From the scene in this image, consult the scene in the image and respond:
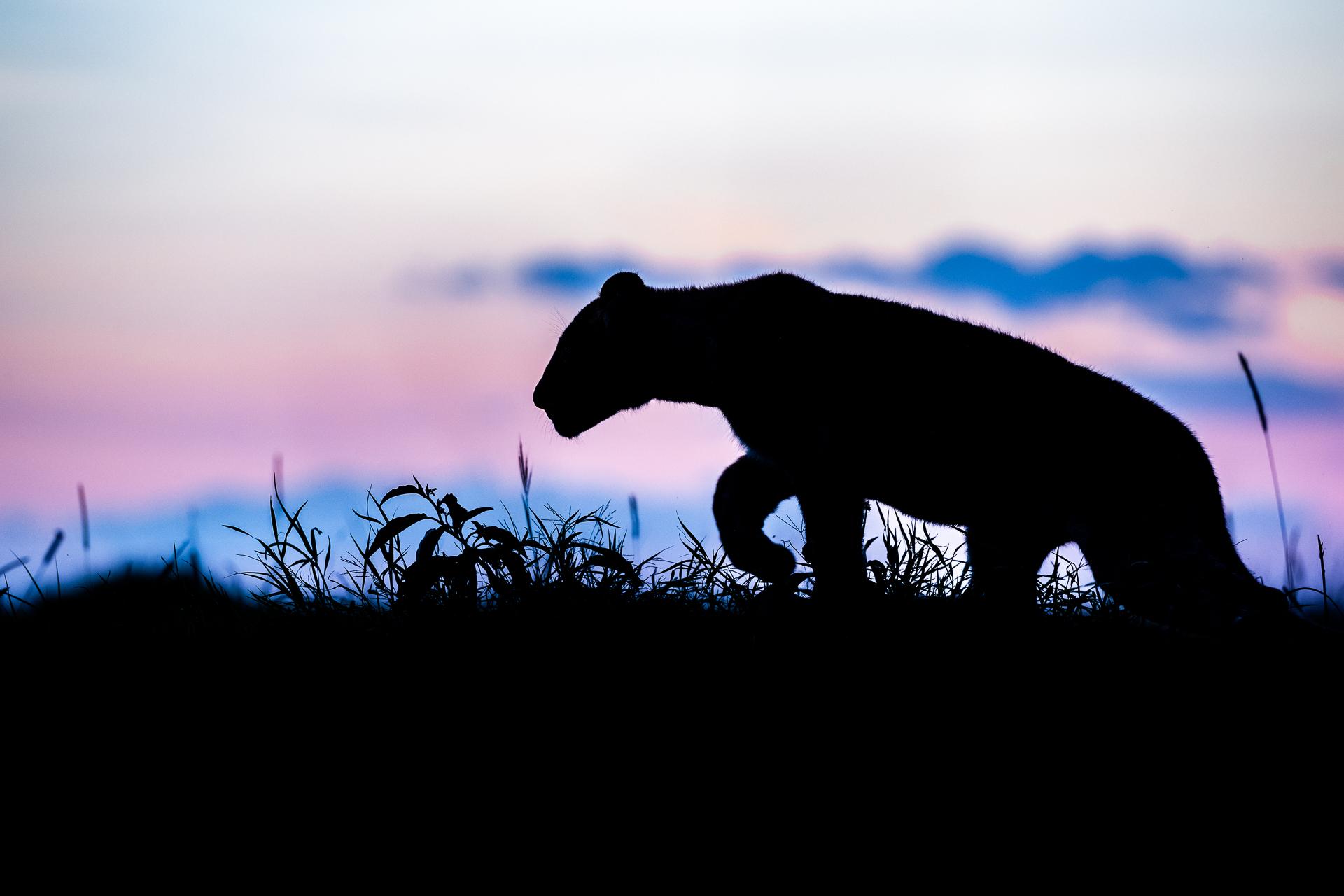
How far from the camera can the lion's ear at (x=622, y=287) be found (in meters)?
5.53

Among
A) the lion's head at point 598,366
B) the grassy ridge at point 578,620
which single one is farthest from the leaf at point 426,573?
the lion's head at point 598,366

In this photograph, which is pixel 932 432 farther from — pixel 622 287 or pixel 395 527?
pixel 395 527

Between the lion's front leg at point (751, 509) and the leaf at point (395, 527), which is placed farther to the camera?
the lion's front leg at point (751, 509)

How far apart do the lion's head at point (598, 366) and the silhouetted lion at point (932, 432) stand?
0.01 meters

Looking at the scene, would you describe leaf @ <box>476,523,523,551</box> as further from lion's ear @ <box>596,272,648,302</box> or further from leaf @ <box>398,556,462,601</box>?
lion's ear @ <box>596,272,648,302</box>

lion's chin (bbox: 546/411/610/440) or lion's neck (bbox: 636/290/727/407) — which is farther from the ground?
lion's neck (bbox: 636/290/727/407)

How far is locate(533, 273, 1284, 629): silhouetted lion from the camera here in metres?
5.00

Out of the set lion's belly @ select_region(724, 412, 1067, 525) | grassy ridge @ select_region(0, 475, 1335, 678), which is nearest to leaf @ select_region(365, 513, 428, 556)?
grassy ridge @ select_region(0, 475, 1335, 678)

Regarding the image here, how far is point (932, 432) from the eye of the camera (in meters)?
5.13

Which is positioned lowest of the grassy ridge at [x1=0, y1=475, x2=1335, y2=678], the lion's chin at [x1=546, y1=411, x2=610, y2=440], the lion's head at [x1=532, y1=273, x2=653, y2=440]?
the grassy ridge at [x1=0, y1=475, x2=1335, y2=678]

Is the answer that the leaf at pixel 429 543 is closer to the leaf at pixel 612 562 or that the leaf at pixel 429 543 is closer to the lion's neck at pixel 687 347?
the leaf at pixel 612 562

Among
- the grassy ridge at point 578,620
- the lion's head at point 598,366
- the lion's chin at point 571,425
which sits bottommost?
the grassy ridge at point 578,620

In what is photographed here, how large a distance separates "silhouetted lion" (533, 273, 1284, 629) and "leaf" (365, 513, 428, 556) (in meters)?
1.39

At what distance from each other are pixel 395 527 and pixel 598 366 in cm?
148
